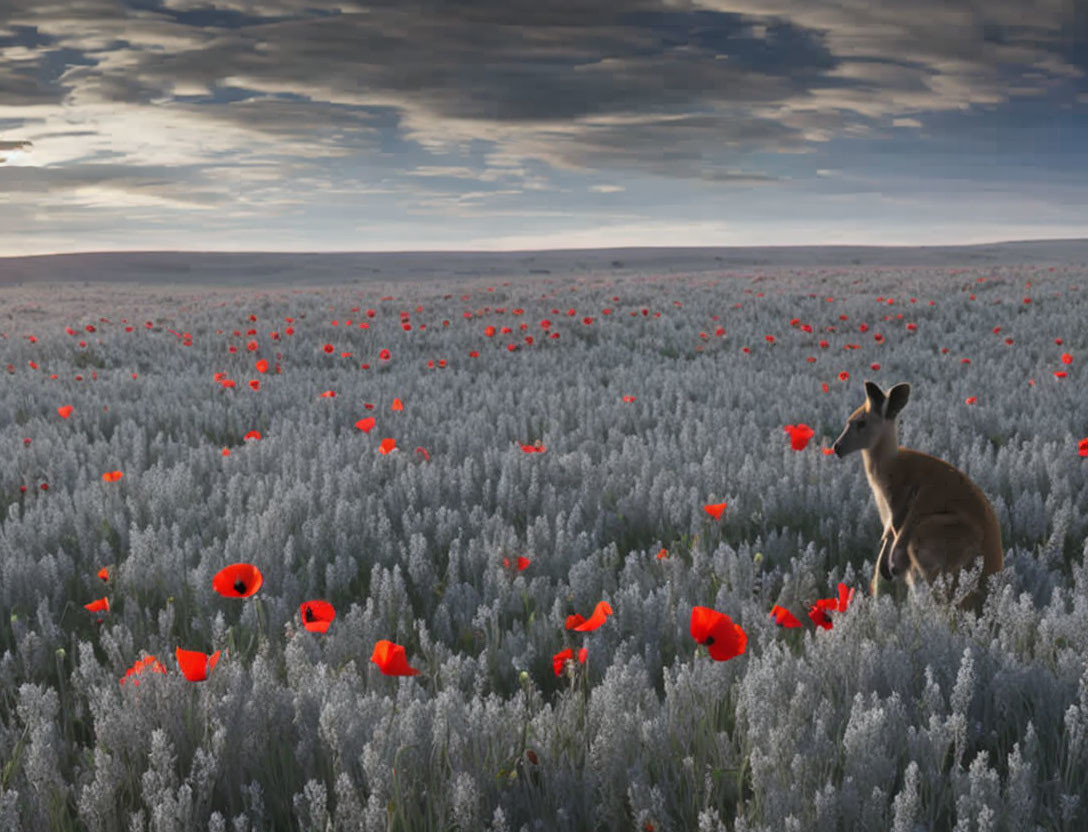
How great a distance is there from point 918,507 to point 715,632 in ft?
3.95

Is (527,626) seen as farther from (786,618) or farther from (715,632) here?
(715,632)

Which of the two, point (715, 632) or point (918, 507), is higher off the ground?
point (918, 507)

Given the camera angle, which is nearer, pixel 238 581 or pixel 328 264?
pixel 238 581

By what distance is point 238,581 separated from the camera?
2.96m

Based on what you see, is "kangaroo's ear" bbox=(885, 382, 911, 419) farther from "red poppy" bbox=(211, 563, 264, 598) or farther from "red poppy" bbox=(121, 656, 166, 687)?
"red poppy" bbox=(121, 656, 166, 687)

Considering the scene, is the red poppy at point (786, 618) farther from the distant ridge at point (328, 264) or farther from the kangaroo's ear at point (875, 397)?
the distant ridge at point (328, 264)

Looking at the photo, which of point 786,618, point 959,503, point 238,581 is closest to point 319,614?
point 238,581

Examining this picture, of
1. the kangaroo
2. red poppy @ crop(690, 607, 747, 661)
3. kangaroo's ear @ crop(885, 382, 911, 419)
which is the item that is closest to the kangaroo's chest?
the kangaroo

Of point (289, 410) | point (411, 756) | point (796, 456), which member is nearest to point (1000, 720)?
point (411, 756)

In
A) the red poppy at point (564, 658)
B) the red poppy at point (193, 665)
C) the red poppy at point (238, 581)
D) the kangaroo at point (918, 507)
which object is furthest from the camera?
the kangaroo at point (918, 507)

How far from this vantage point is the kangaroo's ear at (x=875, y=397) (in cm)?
325

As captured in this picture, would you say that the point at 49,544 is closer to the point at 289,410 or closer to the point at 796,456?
the point at 289,410

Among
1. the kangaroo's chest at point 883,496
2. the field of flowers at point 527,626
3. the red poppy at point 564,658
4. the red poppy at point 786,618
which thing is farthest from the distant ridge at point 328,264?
the red poppy at point 564,658

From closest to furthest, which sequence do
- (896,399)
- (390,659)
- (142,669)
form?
(390,659) → (142,669) → (896,399)
